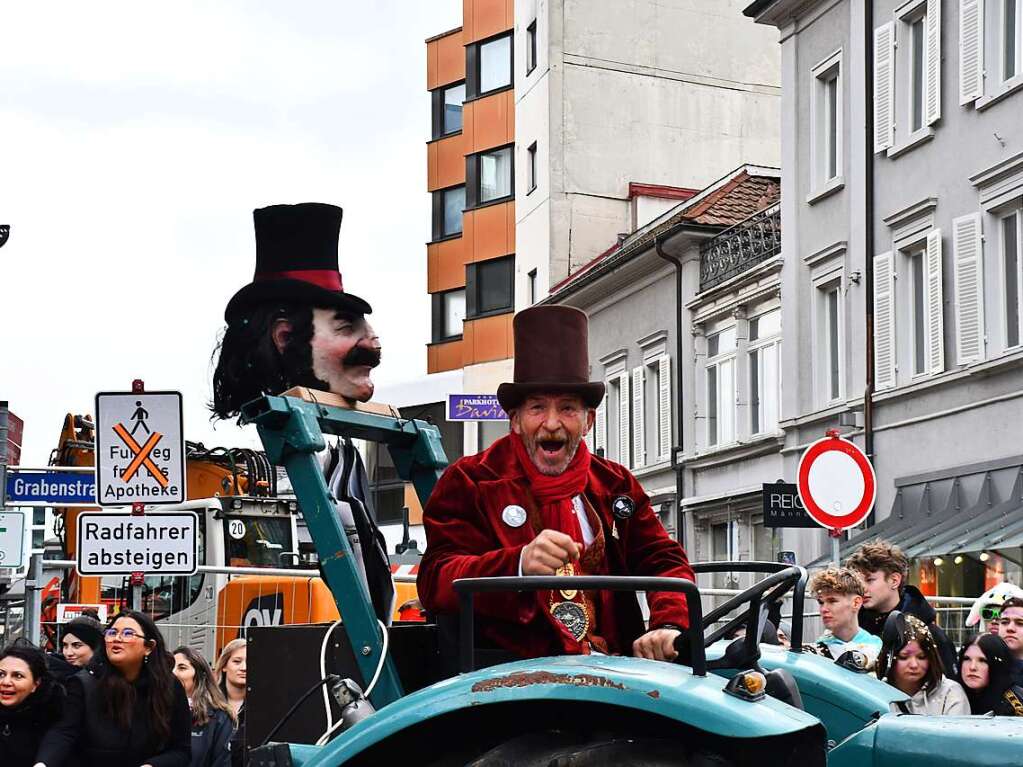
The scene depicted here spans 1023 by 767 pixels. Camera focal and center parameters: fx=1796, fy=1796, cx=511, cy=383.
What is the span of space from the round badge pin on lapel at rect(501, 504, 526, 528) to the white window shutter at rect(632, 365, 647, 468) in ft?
109

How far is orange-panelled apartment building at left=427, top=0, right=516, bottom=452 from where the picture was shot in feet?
161

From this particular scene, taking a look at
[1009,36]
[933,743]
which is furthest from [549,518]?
[1009,36]

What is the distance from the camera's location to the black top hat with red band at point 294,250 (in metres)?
12.9

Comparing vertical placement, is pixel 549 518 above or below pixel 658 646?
above

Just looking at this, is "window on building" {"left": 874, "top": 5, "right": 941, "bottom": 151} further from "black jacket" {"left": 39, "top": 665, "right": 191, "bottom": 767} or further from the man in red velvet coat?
the man in red velvet coat

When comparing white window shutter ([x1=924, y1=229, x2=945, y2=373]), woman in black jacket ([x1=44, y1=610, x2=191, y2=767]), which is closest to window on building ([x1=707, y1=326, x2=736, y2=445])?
white window shutter ([x1=924, y1=229, x2=945, y2=373])

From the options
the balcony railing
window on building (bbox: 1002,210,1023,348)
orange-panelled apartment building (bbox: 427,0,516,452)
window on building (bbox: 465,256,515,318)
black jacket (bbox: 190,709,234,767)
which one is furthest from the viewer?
orange-panelled apartment building (bbox: 427,0,516,452)

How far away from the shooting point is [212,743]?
9234mm

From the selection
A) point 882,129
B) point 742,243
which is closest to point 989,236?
point 882,129

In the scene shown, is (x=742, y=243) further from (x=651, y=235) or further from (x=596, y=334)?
(x=596, y=334)

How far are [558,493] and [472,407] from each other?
14.3 metres

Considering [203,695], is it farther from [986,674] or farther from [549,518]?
[549,518]

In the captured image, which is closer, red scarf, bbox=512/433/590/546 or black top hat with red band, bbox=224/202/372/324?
red scarf, bbox=512/433/590/546

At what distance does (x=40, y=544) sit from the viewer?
19.5m
